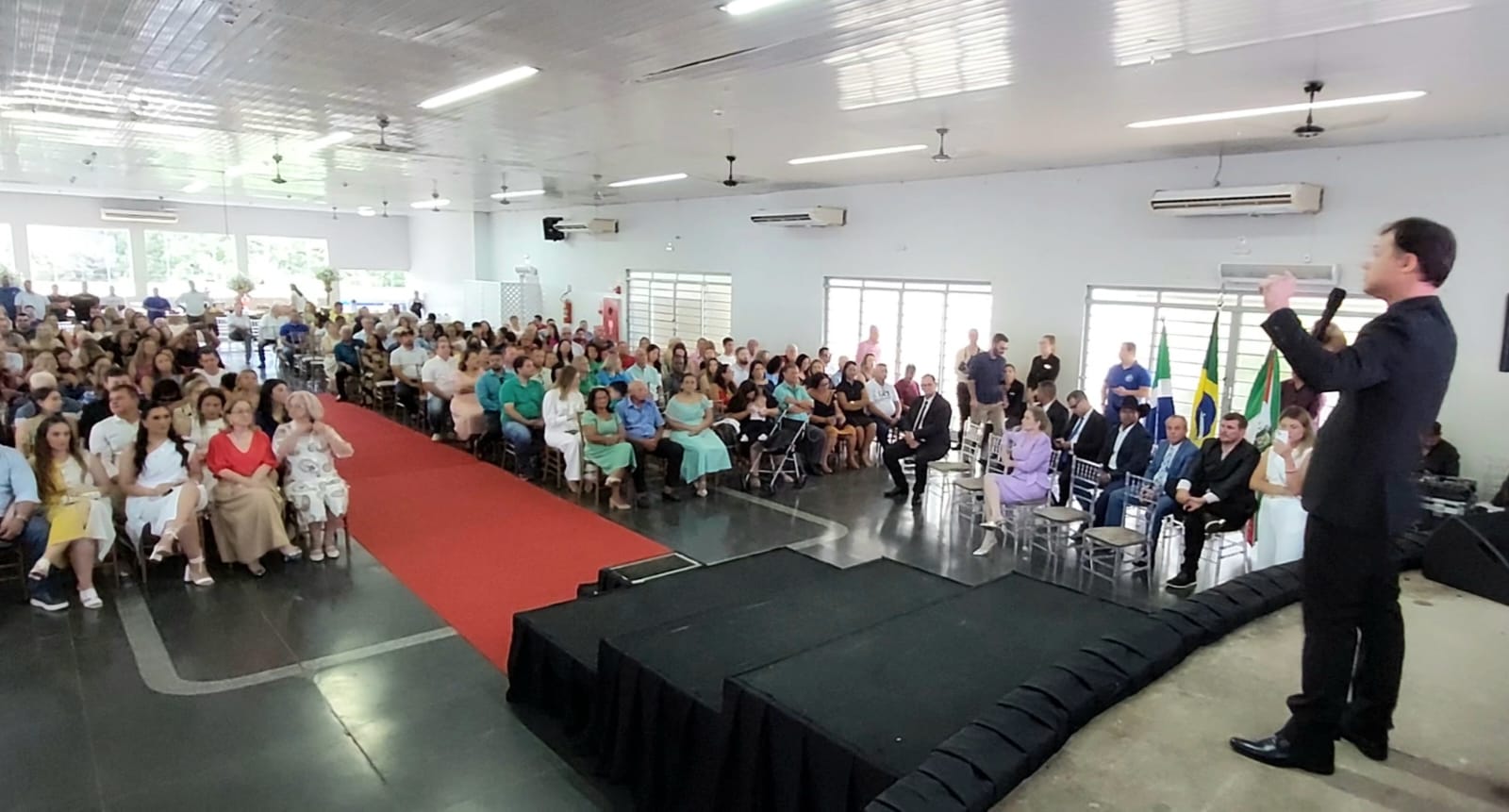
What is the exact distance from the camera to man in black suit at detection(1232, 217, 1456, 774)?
196 cm

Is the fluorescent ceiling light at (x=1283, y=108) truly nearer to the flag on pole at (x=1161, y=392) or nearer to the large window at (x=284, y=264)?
the flag on pole at (x=1161, y=392)

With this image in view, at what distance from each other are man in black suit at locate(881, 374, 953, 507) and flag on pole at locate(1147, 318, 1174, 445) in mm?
2303

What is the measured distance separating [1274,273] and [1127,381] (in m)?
1.89

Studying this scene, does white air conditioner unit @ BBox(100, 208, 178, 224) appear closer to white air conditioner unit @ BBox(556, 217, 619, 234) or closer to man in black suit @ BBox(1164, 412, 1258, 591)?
white air conditioner unit @ BBox(556, 217, 619, 234)

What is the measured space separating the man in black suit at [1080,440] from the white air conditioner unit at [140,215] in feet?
66.1

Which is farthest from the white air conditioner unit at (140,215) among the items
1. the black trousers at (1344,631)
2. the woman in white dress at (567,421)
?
the black trousers at (1344,631)

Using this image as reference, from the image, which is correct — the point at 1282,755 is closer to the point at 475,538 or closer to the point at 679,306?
the point at 475,538

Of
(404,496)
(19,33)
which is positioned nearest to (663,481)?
(404,496)

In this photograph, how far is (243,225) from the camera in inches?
809

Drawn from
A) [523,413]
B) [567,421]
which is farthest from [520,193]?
[567,421]

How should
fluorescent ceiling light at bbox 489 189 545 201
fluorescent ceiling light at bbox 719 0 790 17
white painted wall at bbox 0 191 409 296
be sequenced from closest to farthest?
fluorescent ceiling light at bbox 719 0 790 17
fluorescent ceiling light at bbox 489 189 545 201
white painted wall at bbox 0 191 409 296

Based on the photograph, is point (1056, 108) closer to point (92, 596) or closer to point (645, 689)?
point (645, 689)

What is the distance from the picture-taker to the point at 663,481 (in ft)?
27.6

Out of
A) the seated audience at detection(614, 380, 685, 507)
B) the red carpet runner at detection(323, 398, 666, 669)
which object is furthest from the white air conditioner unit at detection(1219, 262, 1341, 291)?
the red carpet runner at detection(323, 398, 666, 669)
